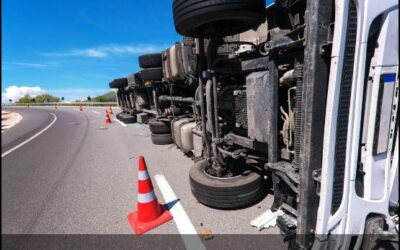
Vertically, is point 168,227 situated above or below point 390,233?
below

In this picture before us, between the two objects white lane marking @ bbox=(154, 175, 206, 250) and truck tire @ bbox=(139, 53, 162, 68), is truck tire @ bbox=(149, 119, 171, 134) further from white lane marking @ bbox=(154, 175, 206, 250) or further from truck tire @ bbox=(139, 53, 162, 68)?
white lane marking @ bbox=(154, 175, 206, 250)

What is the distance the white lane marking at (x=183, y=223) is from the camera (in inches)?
97.7

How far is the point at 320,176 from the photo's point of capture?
77.4 inches

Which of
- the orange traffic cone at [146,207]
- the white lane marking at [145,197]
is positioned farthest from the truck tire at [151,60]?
the white lane marking at [145,197]

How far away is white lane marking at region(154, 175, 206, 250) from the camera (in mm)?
2480

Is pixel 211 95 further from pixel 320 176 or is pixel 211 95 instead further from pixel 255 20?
pixel 320 176

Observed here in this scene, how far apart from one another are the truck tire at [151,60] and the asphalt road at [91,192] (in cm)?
237

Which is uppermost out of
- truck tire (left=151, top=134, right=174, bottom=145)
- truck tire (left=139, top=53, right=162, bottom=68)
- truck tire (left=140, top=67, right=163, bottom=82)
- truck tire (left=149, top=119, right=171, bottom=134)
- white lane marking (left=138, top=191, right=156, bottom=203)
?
truck tire (left=139, top=53, right=162, bottom=68)

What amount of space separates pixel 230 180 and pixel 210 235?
2.37 ft

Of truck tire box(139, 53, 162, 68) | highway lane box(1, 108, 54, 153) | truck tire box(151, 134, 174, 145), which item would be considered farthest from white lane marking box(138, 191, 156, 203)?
truck tire box(139, 53, 162, 68)

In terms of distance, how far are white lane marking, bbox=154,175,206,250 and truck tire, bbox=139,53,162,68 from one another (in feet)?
13.5

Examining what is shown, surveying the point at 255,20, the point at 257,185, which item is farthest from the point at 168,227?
the point at 255,20

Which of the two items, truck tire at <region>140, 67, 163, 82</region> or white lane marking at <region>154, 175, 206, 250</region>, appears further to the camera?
truck tire at <region>140, 67, 163, 82</region>

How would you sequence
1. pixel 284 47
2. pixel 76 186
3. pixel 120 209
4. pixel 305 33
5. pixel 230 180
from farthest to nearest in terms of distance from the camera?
pixel 76 186 → pixel 120 209 → pixel 230 180 → pixel 284 47 → pixel 305 33
